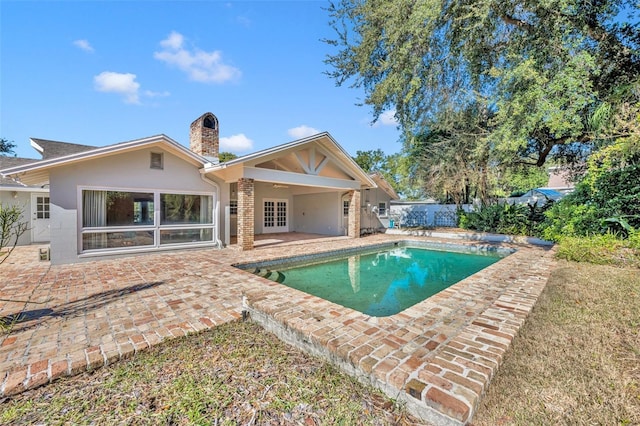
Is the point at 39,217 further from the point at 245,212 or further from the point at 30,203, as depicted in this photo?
the point at 245,212

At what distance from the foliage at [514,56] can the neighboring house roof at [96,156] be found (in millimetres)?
7379

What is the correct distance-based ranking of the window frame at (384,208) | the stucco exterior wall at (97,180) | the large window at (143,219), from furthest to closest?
the window frame at (384,208) < the large window at (143,219) < the stucco exterior wall at (97,180)

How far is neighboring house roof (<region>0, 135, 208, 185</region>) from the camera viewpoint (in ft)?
22.0

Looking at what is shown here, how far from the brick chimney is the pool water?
232 inches

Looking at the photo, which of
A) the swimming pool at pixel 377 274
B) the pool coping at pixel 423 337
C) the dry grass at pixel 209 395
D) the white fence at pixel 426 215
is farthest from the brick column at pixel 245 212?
the white fence at pixel 426 215

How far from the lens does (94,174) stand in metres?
8.01

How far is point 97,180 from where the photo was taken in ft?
26.4

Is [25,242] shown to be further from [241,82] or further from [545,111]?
[545,111]

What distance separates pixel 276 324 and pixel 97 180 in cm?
775

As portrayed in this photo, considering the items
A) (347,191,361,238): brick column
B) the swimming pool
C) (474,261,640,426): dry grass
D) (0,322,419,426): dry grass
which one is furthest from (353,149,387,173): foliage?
(0,322,419,426): dry grass

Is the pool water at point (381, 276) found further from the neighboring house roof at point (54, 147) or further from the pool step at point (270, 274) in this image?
the neighboring house roof at point (54, 147)

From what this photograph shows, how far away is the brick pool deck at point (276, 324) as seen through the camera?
2568 mm

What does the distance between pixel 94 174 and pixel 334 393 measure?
9.16 m

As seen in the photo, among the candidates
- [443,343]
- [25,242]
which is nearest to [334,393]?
[443,343]
